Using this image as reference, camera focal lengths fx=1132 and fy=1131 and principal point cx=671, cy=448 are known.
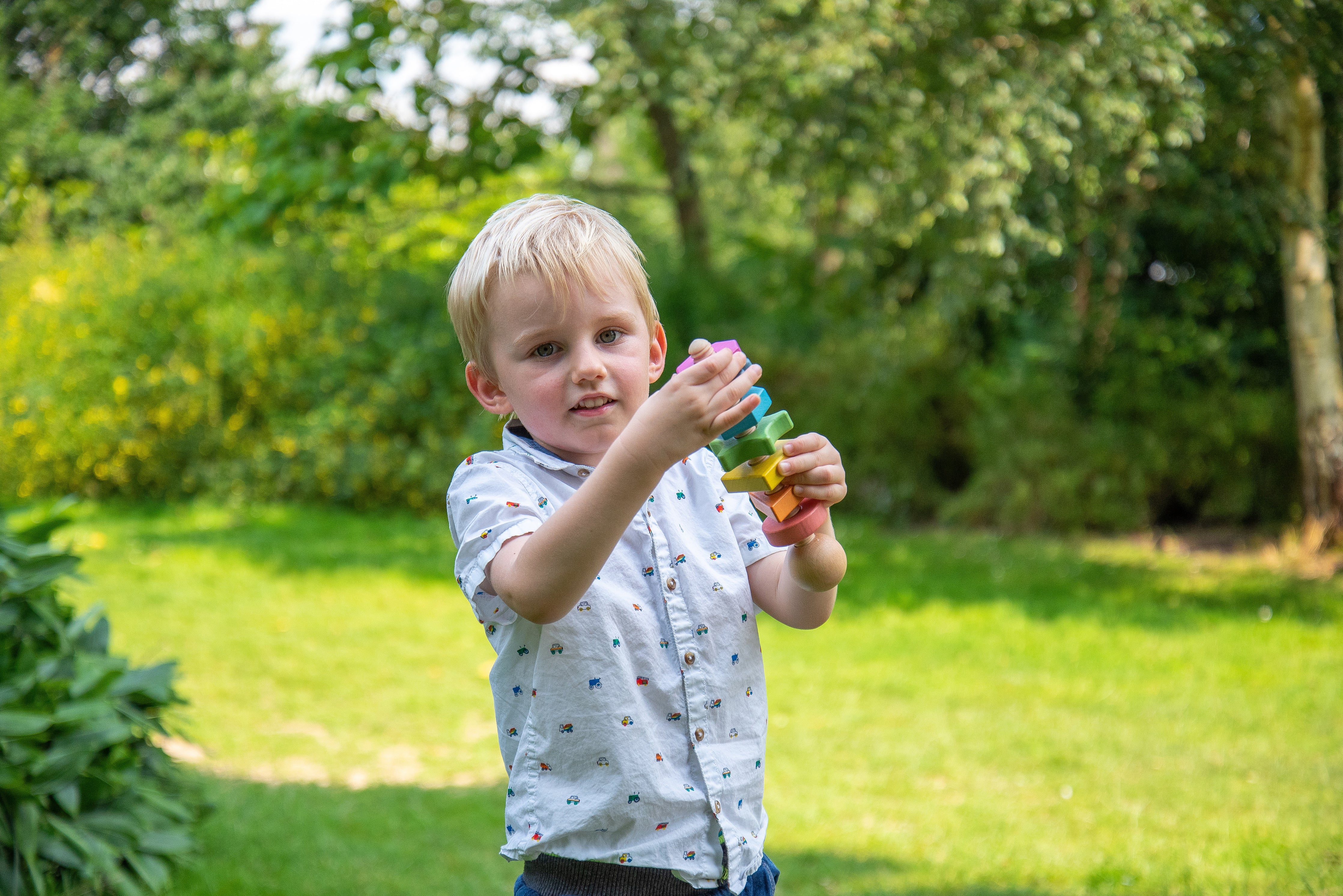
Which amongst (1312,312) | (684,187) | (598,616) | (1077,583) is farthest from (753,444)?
(684,187)

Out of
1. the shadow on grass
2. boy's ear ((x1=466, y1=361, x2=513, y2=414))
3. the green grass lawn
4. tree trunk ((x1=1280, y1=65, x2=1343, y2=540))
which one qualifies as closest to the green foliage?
the green grass lawn

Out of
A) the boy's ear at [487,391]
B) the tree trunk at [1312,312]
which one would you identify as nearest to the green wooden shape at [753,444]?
the boy's ear at [487,391]

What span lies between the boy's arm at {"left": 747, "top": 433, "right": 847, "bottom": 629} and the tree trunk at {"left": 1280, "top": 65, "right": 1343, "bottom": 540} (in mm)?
6199

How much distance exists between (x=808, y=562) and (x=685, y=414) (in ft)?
1.32

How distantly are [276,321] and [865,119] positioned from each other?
650cm

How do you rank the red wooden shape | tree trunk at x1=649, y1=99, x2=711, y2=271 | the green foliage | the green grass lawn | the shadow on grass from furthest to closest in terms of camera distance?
tree trunk at x1=649, y1=99, x2=711, y2=271 → the shadow on grass → the green grass lawn → the green foliage → the red wooden shape

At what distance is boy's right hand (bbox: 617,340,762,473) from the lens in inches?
49.6

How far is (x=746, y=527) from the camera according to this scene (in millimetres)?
1763

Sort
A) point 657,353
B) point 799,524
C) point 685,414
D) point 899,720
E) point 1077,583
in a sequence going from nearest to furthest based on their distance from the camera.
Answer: point 685,414, point 799,524, point 657,353, point 899,720, point 1077,583

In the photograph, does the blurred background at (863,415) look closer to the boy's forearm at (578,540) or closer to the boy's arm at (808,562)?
the boy's arm at (808,562)

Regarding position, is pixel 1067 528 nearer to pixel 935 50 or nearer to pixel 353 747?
pixel 935 50

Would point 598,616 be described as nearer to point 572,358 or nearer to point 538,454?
point 538,454

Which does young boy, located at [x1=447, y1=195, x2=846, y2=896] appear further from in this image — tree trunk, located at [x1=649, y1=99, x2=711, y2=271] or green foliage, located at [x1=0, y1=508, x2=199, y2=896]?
tree trunk, located at [x1=649, y1=99, x2=711, y2=271]

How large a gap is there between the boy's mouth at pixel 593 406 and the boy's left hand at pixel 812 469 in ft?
0.85
